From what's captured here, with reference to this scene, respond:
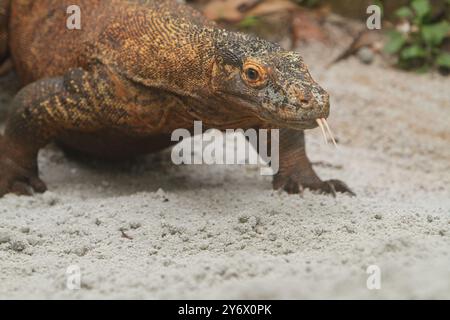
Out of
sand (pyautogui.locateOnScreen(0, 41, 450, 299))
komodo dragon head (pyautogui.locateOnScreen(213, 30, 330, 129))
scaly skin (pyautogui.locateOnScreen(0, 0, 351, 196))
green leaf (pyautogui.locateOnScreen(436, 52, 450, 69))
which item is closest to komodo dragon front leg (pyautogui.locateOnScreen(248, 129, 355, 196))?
scaly skin (pyautogui.locateOnScreen(0, 0, 351, 196))

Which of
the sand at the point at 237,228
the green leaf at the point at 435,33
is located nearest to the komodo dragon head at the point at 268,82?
the sand at the point at 237,228

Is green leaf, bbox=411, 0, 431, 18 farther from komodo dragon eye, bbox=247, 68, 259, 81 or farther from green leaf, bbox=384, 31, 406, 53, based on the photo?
komodo dragon eye, bbox=247, 68, 259, 81

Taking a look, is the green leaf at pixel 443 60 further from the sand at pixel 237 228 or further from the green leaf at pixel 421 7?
the sand at pixel 237 228

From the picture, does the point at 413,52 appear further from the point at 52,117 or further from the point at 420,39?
the point at 52,117

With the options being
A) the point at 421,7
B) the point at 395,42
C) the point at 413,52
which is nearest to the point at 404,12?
the point at 421,7

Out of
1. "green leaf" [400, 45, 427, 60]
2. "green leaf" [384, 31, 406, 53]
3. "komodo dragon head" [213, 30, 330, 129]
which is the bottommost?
"komodo dragon head" [213, 30, 330, 129]

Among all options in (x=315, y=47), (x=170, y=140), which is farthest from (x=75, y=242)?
(x=315, y=47)

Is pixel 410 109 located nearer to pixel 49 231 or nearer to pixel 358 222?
pixel 358 222
